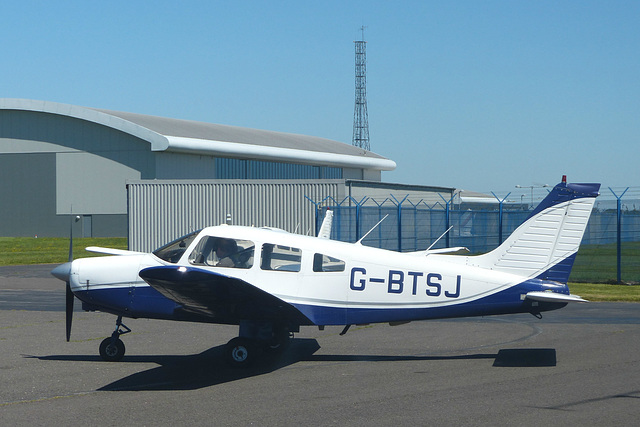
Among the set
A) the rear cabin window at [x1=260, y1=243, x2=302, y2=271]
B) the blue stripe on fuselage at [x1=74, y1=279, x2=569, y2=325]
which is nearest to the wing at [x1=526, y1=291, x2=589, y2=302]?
the blue stripe on fuselage at [x1=74, y1=279, x2=569, y2=325]

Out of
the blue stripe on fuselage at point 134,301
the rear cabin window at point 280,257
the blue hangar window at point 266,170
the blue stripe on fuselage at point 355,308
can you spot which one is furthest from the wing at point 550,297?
the blue hangar window at point 266,170

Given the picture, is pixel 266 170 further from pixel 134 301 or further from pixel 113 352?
pixel 134 301

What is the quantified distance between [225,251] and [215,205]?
23054mm

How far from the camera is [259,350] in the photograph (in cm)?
1080

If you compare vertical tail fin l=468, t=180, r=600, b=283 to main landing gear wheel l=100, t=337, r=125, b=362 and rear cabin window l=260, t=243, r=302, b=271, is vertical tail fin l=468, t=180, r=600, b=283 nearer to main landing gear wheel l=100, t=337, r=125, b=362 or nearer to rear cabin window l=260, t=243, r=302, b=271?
rear cabin window l=260, t=243, r=302, b=271

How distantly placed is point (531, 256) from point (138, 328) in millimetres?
7750

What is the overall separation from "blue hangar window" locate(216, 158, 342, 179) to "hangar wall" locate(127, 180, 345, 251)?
12.1m

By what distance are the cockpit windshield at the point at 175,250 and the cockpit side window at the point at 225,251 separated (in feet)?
0.93

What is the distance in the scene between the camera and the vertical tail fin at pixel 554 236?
423 inches

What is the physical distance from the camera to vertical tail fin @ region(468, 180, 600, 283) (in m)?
10.7

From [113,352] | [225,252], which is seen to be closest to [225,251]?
[225,252]

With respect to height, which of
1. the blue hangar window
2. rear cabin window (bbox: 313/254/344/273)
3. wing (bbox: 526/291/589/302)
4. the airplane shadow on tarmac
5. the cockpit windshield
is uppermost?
the blue hangar window

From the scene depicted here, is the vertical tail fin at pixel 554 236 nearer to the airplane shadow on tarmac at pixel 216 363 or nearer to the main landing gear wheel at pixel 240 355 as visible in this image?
the airplane shadow on tarmac at pixel 216 363

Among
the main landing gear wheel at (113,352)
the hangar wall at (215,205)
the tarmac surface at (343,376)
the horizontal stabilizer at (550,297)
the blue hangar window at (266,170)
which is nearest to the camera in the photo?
the tarmac surface at (343,376)
